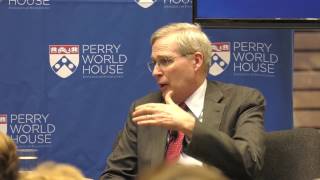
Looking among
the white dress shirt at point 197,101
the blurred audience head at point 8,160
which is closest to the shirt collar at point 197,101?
the white dress shirt at point 197,101

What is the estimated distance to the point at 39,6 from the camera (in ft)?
13.8

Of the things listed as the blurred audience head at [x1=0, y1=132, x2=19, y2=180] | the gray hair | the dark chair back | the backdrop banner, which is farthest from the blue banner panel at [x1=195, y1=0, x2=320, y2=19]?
the blurred audience head at [x1=0, y1=132, x2=19, y2=180]

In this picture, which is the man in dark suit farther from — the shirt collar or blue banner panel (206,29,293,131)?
blue banner panel (206,29,293,131)

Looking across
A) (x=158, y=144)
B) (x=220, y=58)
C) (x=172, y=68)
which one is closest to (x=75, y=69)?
(x=220, y=58)

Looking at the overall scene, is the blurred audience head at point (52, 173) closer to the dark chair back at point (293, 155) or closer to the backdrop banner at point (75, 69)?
the dark chair back at point (293, 155)

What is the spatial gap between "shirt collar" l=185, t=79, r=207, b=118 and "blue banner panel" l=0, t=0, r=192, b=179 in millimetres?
1389

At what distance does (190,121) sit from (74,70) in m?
1.92

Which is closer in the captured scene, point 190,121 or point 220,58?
point 190,121

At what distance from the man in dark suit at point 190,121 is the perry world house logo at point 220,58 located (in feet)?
4.49

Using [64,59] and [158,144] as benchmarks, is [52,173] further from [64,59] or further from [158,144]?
[64,59]

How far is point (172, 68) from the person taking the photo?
9.29 ft

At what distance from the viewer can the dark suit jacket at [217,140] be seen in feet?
8.11

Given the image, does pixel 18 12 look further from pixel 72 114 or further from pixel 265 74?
pixel 265 74

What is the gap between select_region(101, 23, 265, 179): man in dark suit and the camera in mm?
2475
